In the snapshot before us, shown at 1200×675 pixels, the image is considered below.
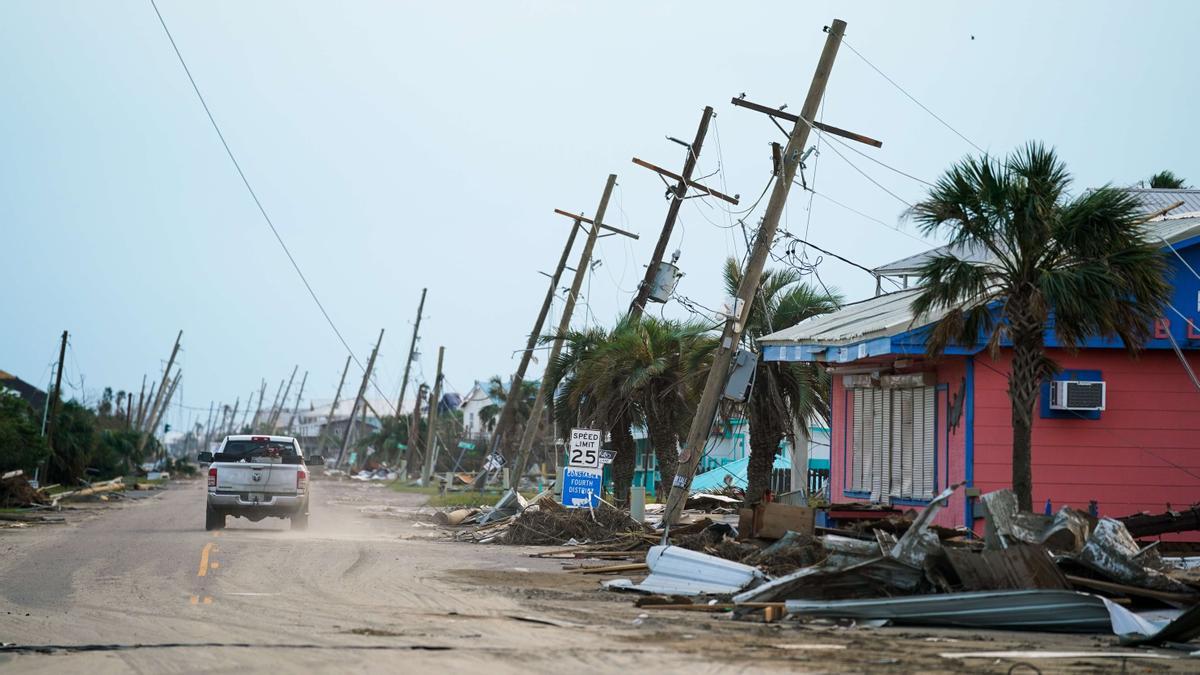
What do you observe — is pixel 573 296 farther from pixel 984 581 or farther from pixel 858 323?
pixel 984 581

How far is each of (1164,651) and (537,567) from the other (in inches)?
397

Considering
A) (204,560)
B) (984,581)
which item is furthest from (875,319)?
(204,560)

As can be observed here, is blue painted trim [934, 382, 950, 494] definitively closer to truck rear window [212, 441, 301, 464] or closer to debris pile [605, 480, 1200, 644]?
debris pile [605, 480, 1200, 644]

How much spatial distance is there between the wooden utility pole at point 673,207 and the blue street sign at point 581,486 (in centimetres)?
597

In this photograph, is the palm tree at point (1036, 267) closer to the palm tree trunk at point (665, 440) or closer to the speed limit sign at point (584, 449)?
the speed limit sign at point (584, 449)

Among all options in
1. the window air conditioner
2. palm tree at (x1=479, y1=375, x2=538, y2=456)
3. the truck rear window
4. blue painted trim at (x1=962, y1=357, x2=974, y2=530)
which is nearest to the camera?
the window air conditioner

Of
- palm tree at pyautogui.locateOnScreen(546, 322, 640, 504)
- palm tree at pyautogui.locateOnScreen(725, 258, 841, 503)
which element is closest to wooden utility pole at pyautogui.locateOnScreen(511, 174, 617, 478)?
palm tree at pyautogui.locateOnScreen(546, 322, 640, 504)

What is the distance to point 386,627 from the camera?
37.8 feet

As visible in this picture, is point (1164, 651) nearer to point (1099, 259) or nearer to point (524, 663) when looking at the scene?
point (524, 663)

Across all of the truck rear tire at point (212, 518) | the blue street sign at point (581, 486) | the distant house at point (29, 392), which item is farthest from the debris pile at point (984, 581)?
the distant house at point (29, 392)

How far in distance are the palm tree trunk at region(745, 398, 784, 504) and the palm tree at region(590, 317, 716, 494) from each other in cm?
199

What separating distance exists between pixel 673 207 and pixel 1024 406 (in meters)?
14.8

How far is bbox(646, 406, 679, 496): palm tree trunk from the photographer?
1216 inches

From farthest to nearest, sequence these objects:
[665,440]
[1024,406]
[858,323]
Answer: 1. [665,440]
2. [858,323]
3. [1024,406]
